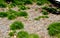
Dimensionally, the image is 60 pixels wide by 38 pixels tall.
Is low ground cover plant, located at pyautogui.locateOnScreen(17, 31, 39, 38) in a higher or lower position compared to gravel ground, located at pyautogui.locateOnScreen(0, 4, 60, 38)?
higher

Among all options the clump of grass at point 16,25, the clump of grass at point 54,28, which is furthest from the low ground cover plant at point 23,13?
the clump of grass at point 54,28

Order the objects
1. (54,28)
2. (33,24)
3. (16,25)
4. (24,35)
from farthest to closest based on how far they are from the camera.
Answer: (33,24)
(16,25)
(54,28)
(24,35)

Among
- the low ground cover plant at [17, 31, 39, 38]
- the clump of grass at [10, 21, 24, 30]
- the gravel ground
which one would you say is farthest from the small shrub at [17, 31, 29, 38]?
the clump of grass at [10, 21, 24, 30]

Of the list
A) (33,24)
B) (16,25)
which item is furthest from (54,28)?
(16,25)

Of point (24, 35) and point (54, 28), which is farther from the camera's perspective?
point (54, 28)

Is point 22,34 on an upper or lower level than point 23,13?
upper

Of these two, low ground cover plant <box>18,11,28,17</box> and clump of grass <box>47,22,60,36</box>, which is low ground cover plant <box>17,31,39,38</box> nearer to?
clump of grass <box>47,22,60,36</box>

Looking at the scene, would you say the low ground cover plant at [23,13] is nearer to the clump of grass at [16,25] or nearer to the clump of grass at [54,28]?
the clump of grass at [16,25]

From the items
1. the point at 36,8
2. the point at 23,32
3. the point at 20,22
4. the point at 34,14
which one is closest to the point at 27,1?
the point at 36,8

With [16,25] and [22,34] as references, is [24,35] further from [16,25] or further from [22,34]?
[16,25]
